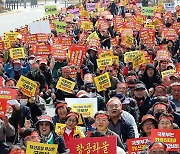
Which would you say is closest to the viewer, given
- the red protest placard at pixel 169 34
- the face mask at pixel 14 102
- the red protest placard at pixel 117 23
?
the face mask at pixel 14 102

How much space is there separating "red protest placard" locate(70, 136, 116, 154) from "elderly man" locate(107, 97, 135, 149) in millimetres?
1758

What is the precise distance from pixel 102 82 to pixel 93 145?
529cm

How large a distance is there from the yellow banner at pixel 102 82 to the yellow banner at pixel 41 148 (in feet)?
17.5

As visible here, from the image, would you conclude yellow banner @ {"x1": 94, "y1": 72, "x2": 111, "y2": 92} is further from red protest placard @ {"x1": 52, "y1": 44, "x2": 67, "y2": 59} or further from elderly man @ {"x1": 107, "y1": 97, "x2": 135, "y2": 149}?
red protest placard @ {"x1": 52, "y1": 44, "x2": 67, "y2": 59}

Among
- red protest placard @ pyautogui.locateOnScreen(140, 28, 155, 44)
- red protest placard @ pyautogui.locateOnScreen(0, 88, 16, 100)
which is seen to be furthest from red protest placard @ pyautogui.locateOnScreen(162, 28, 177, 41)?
red protest placard @ pyautogui.locateOnScreen(0, 88, 16, 100)

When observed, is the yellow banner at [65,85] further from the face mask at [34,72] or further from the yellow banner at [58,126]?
the yellow banner at [58,126]

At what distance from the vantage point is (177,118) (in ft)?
32.6

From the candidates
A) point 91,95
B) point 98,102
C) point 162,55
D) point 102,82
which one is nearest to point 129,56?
point 162,55

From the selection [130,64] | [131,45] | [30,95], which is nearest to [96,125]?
[30,95]

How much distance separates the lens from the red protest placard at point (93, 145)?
24.1ft

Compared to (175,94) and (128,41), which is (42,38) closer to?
(128,41)

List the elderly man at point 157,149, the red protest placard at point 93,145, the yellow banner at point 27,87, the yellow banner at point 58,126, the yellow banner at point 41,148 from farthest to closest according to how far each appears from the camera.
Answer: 1. the yellow banner at point 27,87
2. the yellow banner at point 58,126
3. the red protest placard at point 93,145
4. the yellow banner at point 41,148
5. the elderly man at point 157,149

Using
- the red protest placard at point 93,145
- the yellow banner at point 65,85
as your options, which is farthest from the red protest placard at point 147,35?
the red protest placard at point 93,145

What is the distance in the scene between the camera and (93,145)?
7.36m
